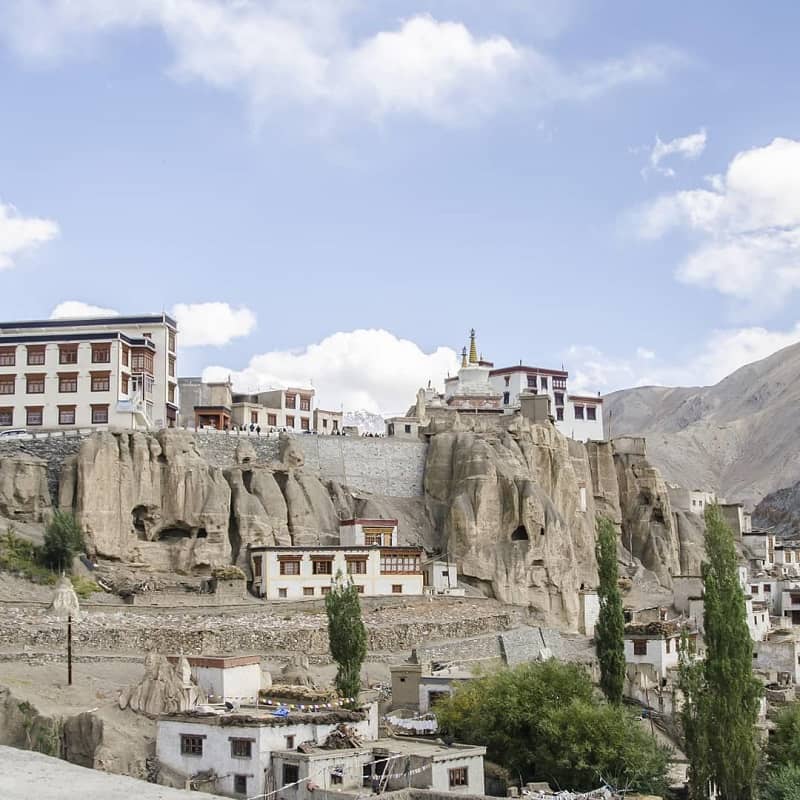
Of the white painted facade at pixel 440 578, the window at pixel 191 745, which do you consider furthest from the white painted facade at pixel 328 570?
the window at pixel 191 745

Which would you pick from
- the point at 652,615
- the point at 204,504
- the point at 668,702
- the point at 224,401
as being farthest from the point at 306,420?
the point at 668,702

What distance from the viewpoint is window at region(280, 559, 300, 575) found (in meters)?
54.3

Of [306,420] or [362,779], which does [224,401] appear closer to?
[306,420]

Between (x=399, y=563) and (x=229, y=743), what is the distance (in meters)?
27.2

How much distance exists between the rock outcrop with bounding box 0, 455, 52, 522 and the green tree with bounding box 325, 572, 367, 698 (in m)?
20.6

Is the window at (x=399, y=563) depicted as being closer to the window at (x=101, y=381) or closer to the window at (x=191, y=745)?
the window at (x=101, y=381)

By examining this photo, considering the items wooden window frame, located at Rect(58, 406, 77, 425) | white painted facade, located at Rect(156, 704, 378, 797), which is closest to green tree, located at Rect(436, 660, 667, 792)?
white painted facade, located at Rect(156, 704, 378, 797)

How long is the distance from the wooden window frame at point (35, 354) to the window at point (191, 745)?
36.6 m

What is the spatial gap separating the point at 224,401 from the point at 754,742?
4853 cm

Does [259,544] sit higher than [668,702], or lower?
higher

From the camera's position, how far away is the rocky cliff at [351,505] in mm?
56062

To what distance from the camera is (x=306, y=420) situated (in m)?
80.4

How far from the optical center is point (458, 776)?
29.8m

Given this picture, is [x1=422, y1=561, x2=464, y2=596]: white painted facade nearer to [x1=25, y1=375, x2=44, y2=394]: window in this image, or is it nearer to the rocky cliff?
the rocky cliff
